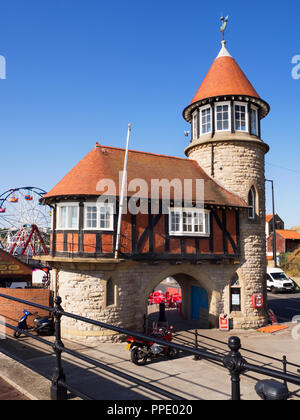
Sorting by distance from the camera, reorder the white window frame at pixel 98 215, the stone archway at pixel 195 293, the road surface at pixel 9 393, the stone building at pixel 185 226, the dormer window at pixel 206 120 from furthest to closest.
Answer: the dormer window at pixel 206 120 < the stone archway at pixel 195 293 < the stone building at pixel 185 226 < the white window frame at pixel 98 215 < the road surface at pixel 9 393

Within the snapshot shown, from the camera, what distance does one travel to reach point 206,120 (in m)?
20.9

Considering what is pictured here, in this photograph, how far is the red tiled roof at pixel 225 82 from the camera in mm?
20203

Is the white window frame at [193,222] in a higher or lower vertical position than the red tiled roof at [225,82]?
lower

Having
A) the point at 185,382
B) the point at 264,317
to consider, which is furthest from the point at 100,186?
the point at 264,317

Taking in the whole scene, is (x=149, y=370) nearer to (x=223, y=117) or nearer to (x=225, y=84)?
(x=223, y=117)

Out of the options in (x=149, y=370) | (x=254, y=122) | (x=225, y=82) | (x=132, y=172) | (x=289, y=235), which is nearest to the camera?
(x=149, y=370)

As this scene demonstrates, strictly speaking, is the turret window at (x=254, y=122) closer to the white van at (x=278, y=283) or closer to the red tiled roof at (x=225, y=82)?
the red tiled roof at (x=225, y=82)

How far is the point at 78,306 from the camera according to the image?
52.1 feet

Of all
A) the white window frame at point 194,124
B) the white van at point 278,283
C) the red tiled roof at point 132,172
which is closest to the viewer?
the red tiled roof at point 132,172

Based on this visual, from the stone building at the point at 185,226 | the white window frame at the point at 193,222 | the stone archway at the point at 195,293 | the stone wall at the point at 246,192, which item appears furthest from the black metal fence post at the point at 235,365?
the stone wall at the point at 246,192

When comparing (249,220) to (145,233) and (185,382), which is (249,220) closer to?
(145,233)

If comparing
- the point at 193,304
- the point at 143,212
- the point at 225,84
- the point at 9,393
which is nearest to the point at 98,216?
the point at 143,212

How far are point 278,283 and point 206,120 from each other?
20.3 m

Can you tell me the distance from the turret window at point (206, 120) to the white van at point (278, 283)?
64.8 feet
